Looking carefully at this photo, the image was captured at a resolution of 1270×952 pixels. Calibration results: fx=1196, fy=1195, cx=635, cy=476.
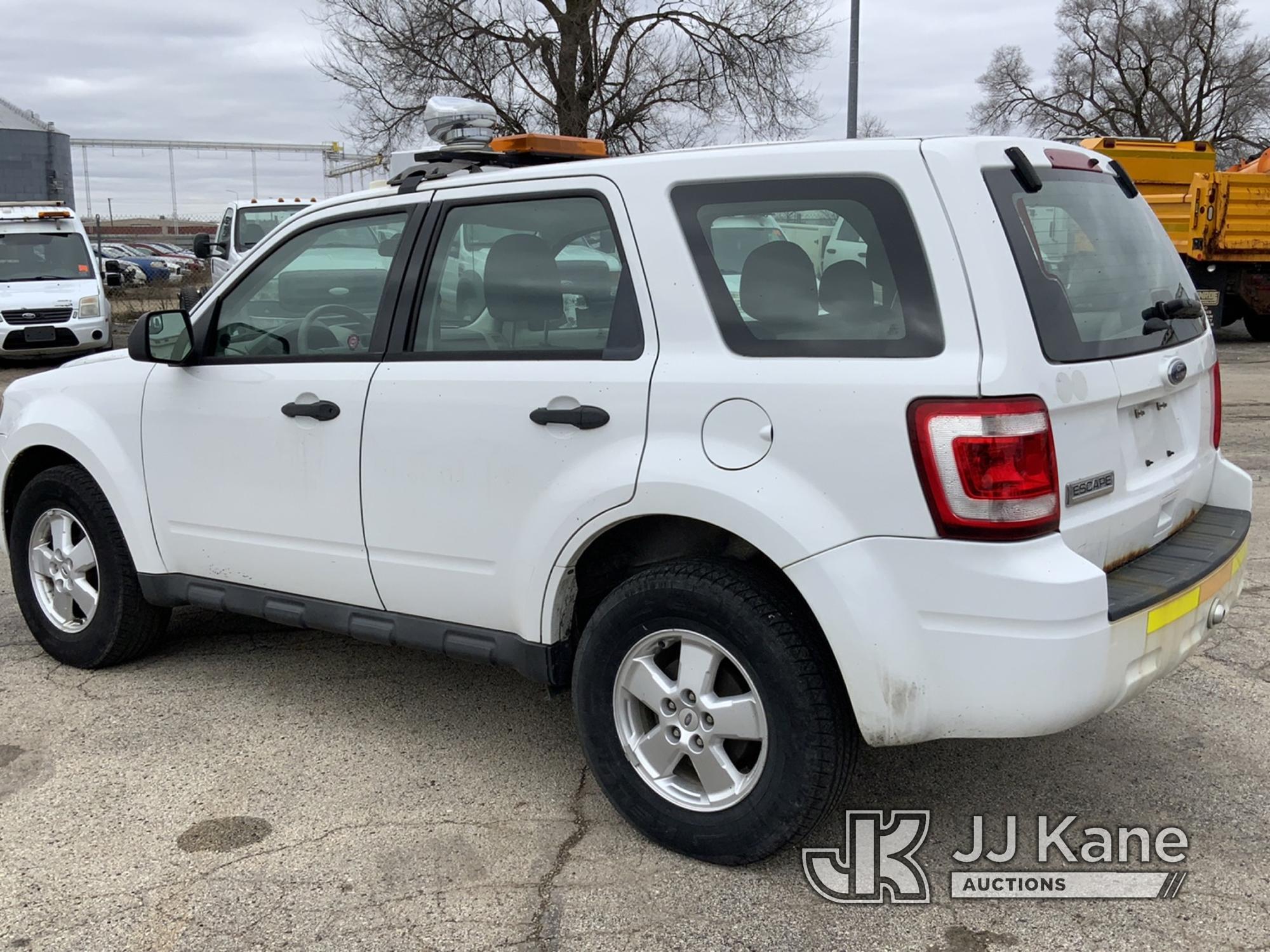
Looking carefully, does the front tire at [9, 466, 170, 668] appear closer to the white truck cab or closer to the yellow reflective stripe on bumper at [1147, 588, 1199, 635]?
the yellow reflective stripe on bumper at [1147, 588, 1199, 635]

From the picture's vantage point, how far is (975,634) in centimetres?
266

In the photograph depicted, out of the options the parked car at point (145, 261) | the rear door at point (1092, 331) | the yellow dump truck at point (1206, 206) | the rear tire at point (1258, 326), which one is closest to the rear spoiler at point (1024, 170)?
the rear door at point (1092, 331)

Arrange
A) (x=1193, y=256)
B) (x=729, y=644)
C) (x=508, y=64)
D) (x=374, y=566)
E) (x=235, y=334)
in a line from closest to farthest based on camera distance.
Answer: (x=729, y=644)
(x=374, y=566)
(x=235, y=334)
(x=1193, y=256)
(x=508, y=64)

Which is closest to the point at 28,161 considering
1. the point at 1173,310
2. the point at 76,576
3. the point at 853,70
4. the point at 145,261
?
the point at 145,261

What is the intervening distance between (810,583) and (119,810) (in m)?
2.16

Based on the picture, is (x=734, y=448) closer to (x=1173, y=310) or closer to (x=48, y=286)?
(x=1173, y=310)

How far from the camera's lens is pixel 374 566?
367cm

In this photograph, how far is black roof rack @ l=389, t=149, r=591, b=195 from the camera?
12.4ft

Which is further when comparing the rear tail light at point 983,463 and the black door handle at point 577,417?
the black door handle at point 577,417

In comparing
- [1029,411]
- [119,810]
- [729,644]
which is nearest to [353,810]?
[119,810]

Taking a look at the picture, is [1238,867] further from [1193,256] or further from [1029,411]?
[1193,256]

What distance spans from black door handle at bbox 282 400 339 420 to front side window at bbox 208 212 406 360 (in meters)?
0.18

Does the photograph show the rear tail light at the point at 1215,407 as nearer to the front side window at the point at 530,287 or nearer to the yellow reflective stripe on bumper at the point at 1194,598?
the yellow reflective stripe on bumper at the point at 1194,598

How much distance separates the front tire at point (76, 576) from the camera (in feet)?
14.6
